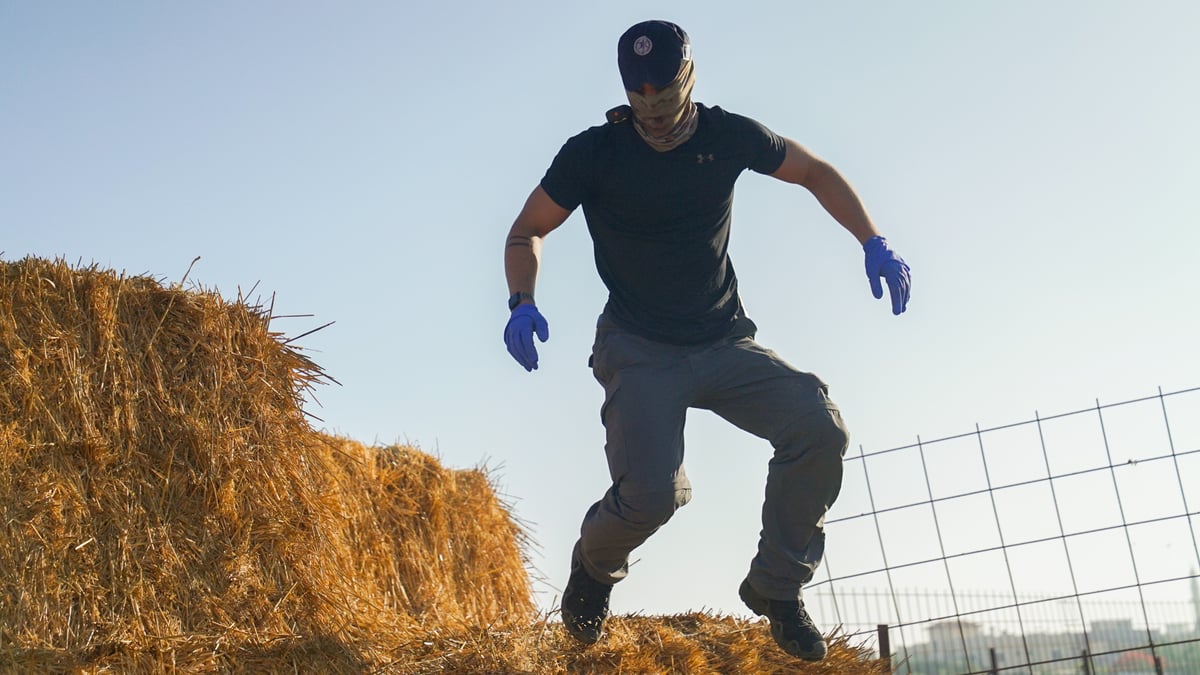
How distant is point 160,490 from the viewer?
445 cm

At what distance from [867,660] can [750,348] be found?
1.50m

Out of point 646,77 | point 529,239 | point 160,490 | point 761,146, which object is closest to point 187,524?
point 160,490

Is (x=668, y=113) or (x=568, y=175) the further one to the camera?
(x=568, y=175)

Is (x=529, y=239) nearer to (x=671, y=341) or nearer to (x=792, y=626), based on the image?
(x=671, y=341)

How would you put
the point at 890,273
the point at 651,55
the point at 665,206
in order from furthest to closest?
the point at 890,273
the point at 665,206
the point at 651,55

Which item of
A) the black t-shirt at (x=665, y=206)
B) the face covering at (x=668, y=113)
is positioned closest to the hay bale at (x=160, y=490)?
the black t-shirt at (x=665, y=206)

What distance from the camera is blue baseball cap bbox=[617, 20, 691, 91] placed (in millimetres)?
3824

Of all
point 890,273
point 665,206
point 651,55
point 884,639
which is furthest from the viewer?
point 884,639

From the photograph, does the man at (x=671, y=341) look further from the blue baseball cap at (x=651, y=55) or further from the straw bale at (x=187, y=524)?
the straw bale at (x=187, y=524)

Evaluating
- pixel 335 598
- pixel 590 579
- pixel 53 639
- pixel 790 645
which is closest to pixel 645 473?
pixel 590 579

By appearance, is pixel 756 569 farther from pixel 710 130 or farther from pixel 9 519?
pixel 9 519

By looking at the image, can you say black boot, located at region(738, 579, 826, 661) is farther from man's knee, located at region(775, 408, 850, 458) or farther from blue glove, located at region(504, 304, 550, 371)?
blue glove, located at region(504, 304, 550, 371)

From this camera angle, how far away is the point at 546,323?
4023mm

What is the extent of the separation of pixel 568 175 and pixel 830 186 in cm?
97
